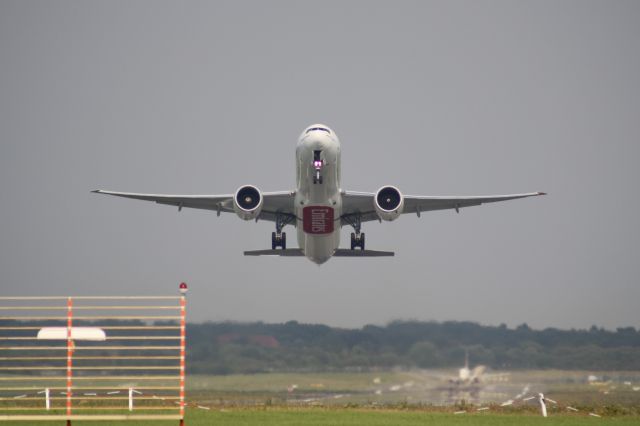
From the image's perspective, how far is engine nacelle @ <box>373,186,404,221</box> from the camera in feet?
116

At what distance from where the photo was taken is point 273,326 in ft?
129

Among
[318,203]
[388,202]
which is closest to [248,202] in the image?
[318,203]

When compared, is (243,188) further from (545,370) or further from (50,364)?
(545,370)

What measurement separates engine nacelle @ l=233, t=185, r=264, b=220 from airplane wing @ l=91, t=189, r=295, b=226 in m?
1.59

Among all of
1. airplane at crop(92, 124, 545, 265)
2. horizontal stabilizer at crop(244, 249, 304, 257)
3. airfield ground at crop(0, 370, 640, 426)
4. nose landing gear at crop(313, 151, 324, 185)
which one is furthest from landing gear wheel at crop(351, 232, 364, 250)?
nose landing gear at crop(313, 151, 324, 185)

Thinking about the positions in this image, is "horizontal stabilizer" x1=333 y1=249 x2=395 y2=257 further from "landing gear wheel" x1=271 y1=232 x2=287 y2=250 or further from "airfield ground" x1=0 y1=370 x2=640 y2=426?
"airfield ground" x1=0 y1=370 x2=640 y2=426

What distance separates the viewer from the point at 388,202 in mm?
35688

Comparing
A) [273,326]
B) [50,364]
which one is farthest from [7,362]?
[273,326]

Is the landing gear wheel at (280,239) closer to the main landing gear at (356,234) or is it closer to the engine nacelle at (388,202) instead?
the main landing gear at (356,234)

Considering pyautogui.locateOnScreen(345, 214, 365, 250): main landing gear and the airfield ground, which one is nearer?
the airfield ground

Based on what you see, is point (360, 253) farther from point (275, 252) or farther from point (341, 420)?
point (341, 420)

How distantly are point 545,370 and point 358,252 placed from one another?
883cm

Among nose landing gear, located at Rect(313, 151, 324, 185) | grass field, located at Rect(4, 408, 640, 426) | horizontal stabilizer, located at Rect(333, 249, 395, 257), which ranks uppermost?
nose landing gear, located at Rect(313, 151, 324, 185)

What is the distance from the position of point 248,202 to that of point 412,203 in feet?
25.6
